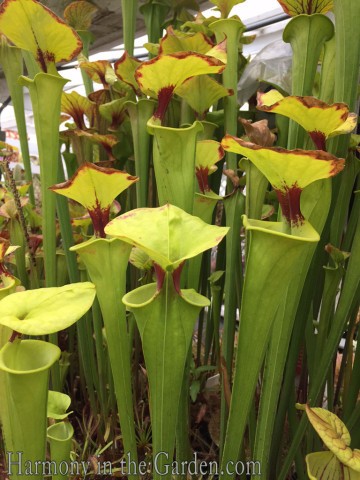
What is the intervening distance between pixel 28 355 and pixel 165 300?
14cm

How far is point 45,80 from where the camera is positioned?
56cm

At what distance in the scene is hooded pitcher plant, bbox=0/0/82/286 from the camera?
0.53 meters


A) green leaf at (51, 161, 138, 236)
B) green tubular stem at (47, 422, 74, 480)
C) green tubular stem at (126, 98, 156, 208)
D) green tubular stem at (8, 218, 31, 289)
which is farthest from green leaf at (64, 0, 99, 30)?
green tubular stem at (47, 422, 74, 480)

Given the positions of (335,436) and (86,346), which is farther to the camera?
(86,346)

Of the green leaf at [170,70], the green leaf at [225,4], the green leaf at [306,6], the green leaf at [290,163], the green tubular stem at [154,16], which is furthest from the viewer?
the green tubular stem at [154,16]

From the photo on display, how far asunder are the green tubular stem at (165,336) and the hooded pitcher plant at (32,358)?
0.06 meters

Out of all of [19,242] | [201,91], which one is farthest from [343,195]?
[19,242]

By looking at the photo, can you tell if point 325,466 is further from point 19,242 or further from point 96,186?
point 19,242

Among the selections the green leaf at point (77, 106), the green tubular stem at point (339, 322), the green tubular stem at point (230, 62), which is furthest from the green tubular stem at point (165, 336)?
Result: the green leaf at point (77, 106)

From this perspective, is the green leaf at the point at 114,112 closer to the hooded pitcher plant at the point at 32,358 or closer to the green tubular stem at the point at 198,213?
the green tubular stem at the point at 198,213

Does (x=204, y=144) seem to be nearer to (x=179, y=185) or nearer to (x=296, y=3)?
(x=179, y=185)

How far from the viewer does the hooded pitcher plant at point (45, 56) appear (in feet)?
1.72

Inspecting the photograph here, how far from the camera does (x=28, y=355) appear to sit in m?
0.40

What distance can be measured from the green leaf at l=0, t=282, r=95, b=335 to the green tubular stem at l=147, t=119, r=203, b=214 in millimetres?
176
